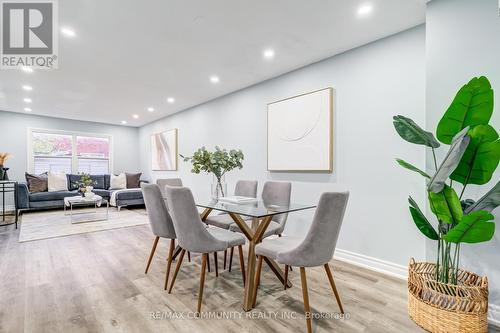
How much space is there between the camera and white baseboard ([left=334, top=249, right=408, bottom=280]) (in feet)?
8.17

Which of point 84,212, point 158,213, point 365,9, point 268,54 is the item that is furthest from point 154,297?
point 84,212

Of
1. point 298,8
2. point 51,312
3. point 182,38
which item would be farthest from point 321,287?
point 182,38

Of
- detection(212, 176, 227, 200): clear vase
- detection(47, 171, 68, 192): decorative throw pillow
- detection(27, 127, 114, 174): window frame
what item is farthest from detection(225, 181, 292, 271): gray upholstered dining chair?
detection(27, 127, 114, 174): window frame

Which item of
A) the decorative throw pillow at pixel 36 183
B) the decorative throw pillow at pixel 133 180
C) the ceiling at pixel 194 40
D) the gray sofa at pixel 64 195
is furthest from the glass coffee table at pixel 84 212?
the ceiling at pixel 194 40

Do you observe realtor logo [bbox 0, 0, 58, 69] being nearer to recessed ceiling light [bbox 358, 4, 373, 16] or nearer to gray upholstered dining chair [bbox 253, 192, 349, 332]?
recessed ceiling light [bbox 358, 4, 373, 16]

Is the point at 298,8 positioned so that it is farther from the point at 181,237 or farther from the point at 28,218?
the point at 28,218

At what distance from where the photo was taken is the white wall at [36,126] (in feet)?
20.1

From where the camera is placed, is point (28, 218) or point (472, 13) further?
point (28, 218)

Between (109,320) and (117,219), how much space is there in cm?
393

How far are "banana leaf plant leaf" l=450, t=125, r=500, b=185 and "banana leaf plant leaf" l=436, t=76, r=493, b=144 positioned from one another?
8 cm

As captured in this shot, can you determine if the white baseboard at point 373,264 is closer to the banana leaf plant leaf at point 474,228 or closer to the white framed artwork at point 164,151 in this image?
the banana leaf plant leaf at point 474,228

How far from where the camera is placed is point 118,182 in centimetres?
711

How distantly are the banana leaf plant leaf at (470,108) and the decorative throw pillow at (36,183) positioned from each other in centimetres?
786

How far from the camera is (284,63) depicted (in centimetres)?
330
